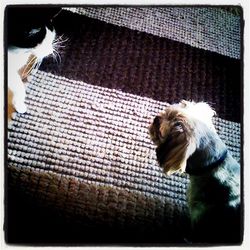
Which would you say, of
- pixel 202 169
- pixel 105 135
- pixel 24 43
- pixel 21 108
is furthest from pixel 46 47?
pixel 202 169

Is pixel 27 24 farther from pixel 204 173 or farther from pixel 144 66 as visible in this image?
pixel 204 173

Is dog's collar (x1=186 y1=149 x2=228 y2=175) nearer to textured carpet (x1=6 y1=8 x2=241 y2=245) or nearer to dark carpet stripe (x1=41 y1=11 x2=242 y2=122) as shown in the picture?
textured carpet (x1=6 y1=8 x2=241 y2=245)

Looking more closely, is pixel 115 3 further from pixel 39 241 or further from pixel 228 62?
pixel 39 241

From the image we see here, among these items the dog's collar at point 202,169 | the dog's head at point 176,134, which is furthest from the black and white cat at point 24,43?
the dog's collar at point 202,169

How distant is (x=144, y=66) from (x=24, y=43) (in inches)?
12.2

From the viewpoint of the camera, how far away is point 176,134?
966 millimetres

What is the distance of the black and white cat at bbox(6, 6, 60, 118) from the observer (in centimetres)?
98

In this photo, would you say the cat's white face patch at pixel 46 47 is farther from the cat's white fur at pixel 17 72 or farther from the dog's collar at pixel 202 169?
the dog's collar at pixel 202 169

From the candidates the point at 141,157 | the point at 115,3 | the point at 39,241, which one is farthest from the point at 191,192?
the point at 115,3

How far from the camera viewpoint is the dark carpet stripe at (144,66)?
3.28 ft

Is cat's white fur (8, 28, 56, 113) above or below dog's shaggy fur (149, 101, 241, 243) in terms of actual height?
above

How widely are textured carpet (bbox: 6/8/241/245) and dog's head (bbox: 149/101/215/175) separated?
0.02 metres

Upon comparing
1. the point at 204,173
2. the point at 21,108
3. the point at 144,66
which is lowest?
the point at 204,173

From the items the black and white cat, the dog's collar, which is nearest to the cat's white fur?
the black and white cat
